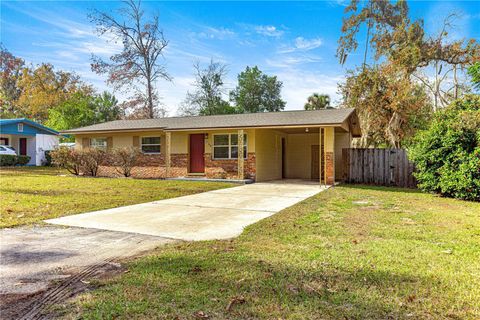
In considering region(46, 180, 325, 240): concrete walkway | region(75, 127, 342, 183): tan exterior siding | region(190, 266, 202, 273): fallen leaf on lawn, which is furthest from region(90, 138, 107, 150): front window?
region(190, 266, 202, 273): fallen leaf on lawn

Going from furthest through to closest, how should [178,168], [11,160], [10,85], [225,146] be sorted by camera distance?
[10,85] → [11,160] → [178,168] → [225,146]

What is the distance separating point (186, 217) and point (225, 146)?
974cm

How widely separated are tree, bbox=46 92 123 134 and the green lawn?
115 ft

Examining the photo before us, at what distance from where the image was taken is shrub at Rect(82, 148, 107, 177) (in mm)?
17453

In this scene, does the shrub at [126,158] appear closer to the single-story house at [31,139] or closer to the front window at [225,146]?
the front window at [225,146]

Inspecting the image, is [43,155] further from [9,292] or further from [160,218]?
[9,292]

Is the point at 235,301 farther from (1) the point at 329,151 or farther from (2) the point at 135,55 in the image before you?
(2) the point at 135,55

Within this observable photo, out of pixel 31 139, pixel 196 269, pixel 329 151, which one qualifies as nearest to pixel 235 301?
pixel 196 269

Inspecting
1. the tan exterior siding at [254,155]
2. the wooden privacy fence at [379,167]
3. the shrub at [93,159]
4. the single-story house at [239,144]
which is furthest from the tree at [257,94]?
the wooden privacy fence at [379,167]

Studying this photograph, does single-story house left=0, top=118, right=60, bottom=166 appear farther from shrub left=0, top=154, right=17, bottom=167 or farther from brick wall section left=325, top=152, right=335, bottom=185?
brick wall section left=325, top=152, right=335, bottom=185

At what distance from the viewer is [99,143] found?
19453 millimetres

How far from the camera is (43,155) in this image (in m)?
28.5

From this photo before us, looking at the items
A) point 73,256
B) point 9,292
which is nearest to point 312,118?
point 73,256

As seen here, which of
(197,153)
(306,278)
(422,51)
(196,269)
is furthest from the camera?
(422,51)
